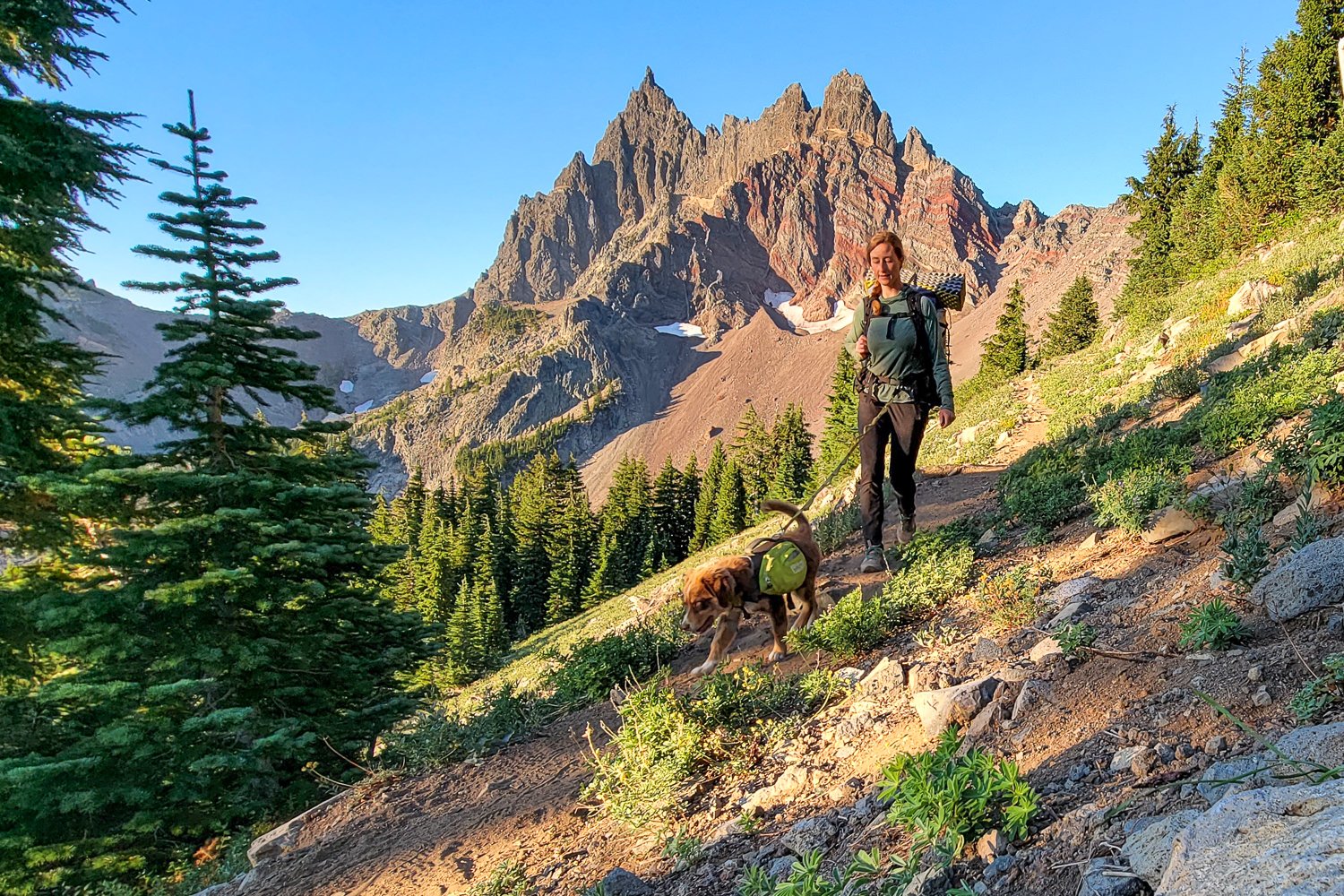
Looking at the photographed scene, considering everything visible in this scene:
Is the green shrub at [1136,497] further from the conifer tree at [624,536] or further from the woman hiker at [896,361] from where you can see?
the conifer tree at [624,536]

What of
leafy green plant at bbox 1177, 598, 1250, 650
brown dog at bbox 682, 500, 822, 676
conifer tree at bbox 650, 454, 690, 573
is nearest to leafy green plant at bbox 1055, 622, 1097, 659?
leafy green plant at bbox 1177, 598, 1250, 650

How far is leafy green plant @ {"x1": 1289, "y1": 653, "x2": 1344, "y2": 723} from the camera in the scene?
2.22 metres

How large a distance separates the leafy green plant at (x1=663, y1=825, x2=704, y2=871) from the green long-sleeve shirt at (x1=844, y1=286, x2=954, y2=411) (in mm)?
3818

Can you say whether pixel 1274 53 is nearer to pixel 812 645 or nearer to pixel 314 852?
pixel 812 645

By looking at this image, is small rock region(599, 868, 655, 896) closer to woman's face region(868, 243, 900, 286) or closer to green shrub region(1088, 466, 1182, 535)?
green shrub region(1088, 466, 1182, 535)

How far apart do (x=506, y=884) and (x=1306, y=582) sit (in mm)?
4347

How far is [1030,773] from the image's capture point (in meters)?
2.73

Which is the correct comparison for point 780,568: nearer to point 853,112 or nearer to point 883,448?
point 883,448

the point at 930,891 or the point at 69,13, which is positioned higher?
the point at 69,13

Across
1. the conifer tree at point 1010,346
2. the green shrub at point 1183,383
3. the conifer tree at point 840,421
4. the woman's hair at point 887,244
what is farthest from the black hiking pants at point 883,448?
the conifer tree at point 1010,346

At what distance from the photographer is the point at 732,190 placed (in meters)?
191

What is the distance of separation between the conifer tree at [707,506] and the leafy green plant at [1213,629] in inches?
1721

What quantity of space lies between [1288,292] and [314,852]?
55.3ft

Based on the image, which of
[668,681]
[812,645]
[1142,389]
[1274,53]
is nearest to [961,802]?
[812,645]
